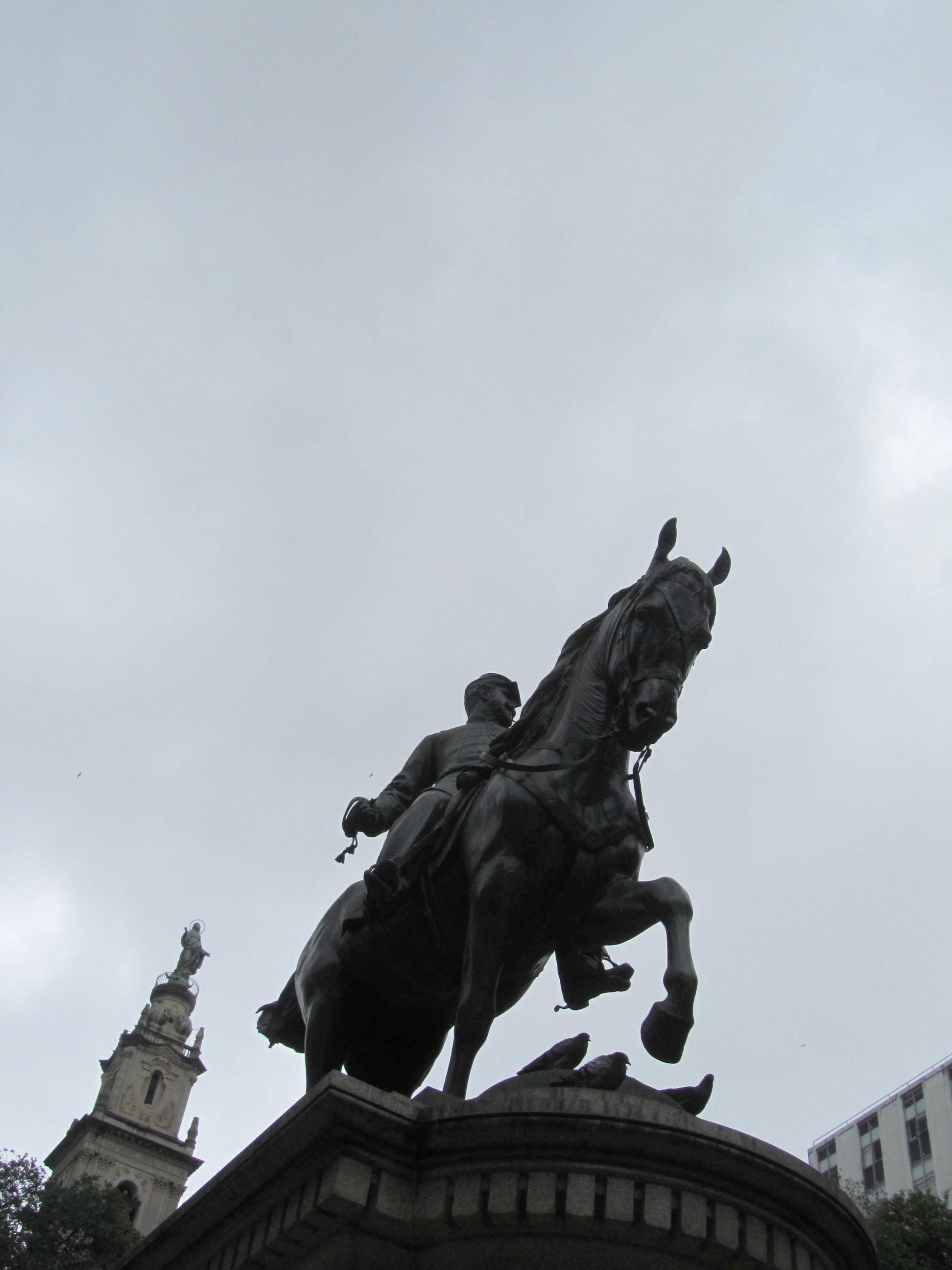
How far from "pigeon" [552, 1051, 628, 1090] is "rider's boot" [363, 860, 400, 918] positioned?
5.56ft

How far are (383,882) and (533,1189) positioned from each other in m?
2.32

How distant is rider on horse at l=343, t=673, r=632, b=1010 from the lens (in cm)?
685

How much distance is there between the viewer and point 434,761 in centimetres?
848

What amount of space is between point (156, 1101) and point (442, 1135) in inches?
3001

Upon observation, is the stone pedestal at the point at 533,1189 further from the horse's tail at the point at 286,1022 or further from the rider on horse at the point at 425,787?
the horse's tail at the point at 286,1022

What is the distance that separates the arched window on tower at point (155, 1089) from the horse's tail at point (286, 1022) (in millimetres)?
72356

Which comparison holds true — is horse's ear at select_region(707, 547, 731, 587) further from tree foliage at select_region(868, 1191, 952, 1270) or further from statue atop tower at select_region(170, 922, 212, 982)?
statue atop tower at select_region(170, 922, 212, 982)

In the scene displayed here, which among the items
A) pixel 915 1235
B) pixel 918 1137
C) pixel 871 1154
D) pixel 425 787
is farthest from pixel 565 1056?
pixel 871 1154

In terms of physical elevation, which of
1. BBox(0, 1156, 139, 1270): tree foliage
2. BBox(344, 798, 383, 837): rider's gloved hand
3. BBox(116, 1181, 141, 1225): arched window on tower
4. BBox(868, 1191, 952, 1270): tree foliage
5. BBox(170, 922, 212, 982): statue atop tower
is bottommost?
BBox(344, 798, 383, 837): rider's gloved hand

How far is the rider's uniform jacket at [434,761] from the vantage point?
26.4ft

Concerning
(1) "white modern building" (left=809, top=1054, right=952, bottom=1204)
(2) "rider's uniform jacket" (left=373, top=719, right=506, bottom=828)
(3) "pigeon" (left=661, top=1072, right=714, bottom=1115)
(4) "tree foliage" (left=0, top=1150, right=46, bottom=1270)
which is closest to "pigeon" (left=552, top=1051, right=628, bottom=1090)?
(3) "pigeon" (left=661, top=1072, right=714, bottom=1115)

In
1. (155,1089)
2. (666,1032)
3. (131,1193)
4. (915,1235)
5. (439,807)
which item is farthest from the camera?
(155,1089)

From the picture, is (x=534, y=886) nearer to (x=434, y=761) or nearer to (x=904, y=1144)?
(x=434, y=761)

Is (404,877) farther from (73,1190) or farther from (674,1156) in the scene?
(73,1190)
